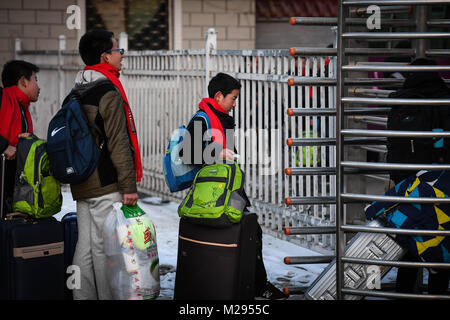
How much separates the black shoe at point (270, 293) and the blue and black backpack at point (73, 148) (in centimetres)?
162

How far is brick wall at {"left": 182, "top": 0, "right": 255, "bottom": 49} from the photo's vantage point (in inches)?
600

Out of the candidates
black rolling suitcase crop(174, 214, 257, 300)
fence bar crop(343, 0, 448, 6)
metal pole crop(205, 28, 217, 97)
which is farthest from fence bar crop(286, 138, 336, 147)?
metal pole crop(205, 28, 217, 97)

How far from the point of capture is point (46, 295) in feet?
16.3

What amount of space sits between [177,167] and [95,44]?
0.96 metres

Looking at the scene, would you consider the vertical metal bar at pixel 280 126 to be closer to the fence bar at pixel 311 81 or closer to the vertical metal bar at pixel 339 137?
the fence bar at pixel 311 81

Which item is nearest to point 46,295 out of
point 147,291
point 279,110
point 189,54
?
point 147,291

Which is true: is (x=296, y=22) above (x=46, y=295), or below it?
above

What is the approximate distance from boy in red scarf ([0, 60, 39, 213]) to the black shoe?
6.14 feet

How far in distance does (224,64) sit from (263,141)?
123 cm

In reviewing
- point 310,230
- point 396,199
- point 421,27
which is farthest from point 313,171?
point 421,27

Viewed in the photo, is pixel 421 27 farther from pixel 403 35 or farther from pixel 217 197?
pixel 217 197

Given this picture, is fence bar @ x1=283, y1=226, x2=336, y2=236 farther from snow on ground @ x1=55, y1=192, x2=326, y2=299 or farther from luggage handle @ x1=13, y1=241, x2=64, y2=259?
luggage handle @ x1=13, y1=241, x2=64, y2=259

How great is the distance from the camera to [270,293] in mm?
5531
